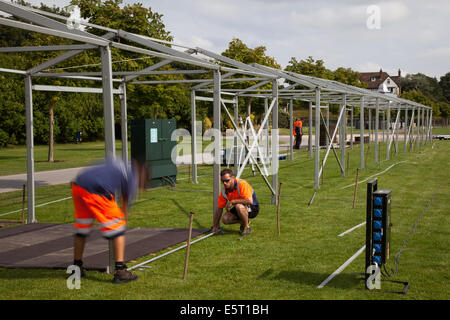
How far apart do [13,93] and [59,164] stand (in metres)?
9.13

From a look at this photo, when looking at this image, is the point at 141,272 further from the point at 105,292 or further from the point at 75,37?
the point at 75,37

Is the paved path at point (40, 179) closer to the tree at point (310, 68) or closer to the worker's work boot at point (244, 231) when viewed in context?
the worker's work boot at point (244, 231)

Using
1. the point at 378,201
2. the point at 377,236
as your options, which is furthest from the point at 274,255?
the point at 378,201

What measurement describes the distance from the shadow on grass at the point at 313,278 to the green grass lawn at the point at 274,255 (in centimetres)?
1

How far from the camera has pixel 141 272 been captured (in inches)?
259

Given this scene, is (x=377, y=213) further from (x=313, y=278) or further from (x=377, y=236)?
(x=313, y=278)

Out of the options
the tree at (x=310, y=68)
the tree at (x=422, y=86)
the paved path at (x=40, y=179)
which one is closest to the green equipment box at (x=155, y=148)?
the paved path at (x=40, y=179)

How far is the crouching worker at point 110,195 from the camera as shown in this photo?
19.2ft

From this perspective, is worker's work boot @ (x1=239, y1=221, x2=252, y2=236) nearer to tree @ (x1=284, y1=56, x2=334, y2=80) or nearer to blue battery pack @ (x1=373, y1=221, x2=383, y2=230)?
blue battery pack @ (x1=373, y1=221, x2=383, y2=230)

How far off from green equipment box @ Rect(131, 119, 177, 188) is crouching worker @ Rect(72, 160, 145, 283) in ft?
27.6

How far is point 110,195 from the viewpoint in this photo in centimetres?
591

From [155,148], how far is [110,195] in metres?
9.23

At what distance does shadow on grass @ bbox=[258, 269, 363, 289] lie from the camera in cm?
603
